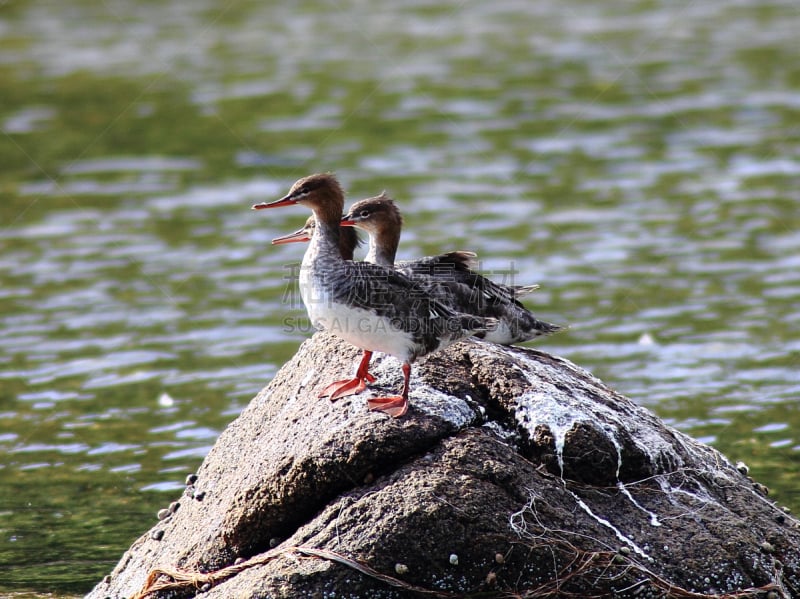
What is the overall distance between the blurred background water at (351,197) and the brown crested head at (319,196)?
2.98 meters

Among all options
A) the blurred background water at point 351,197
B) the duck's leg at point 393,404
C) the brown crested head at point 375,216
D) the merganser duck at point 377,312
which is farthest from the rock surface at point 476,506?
the blurred background water at point 351,197

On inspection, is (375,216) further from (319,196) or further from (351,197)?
(351,197)

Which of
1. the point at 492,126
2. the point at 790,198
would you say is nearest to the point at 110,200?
the point at 492,126

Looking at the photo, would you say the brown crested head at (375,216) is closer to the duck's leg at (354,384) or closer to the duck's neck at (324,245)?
the duck's neck at (324,245)

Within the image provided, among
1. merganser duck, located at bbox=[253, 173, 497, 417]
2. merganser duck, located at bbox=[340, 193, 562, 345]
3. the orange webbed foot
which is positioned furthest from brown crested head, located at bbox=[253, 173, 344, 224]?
the orange webbed foot

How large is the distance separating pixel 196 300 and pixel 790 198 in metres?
8.29

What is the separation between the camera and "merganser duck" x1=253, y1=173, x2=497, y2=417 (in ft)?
20.8

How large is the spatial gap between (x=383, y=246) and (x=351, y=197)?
7441 mm

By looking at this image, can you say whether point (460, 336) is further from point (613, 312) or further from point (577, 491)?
point (613, 312)

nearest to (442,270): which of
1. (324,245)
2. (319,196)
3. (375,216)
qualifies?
(375,216)

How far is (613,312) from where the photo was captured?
41.1ft

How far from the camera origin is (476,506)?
Result: 5809 mm

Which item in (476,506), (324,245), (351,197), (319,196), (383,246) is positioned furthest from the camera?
(351,197)

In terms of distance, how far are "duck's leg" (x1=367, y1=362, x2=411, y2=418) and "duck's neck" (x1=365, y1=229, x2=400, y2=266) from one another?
64.3 inches
